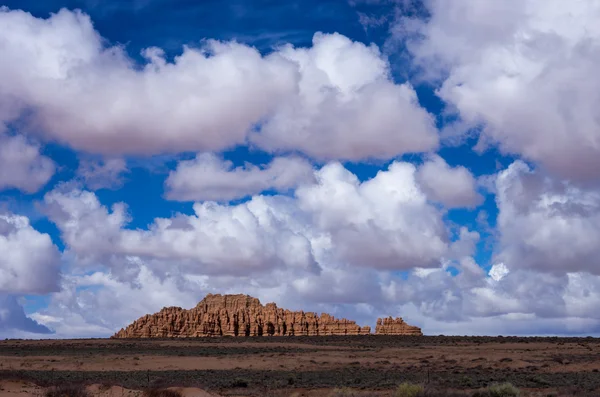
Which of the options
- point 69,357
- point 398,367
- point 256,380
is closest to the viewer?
point 256,380

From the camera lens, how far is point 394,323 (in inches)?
6275

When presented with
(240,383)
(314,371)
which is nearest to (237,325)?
(314,371)

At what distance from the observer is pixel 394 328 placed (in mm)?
157250

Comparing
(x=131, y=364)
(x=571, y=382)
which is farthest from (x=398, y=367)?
(x=131, y=364)

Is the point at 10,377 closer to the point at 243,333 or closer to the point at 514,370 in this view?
the point at 514,370

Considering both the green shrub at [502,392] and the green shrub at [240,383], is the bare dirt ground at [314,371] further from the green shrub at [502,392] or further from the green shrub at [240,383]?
the green shrub at [502,392]

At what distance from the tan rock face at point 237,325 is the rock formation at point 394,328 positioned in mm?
5053

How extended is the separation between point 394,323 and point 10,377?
13201 cm

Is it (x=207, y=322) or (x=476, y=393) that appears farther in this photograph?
(x=207, y=322)

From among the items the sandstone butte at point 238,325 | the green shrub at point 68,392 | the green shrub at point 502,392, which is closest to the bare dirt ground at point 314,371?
the green shrub at point 68,392

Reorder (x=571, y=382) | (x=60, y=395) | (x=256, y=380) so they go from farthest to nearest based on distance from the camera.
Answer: (x=256, y=380) < (x=571, y=382) < (x=60, y=395)

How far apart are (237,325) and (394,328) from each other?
42343mm

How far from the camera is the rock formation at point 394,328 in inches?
6150

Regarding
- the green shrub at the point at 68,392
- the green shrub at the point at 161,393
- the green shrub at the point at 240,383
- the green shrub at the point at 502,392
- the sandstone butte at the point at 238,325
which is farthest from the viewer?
the sandstone butte at the point at 238,325
